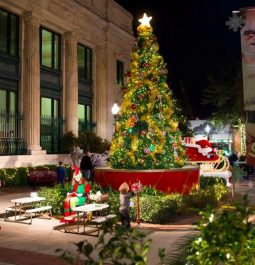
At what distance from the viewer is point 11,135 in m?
25.3

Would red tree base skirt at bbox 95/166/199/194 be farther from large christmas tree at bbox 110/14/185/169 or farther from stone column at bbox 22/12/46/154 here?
stone column at bbox 22/12/46/154

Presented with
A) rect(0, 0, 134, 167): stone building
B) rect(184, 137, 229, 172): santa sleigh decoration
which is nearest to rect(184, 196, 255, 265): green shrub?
rect(184, 137, 229, 172): santa sleigh decoration

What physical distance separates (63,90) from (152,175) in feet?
57.2

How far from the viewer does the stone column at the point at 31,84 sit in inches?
1027

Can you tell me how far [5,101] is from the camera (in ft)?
85.3

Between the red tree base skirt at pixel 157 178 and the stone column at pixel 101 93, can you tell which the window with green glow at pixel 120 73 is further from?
the red tree base skirt at pixel 157 178

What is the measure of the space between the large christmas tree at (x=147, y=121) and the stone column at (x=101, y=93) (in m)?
18.6

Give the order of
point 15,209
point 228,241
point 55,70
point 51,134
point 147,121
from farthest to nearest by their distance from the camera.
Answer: point 55,70
point 51,134
point 147,121
point 15,209
point 228,241

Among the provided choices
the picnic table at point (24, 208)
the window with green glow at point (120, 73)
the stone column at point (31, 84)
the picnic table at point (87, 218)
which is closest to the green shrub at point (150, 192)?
the picnic table at point (87, 218)

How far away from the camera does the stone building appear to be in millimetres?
25953

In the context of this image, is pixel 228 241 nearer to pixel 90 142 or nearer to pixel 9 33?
pixel 9 33

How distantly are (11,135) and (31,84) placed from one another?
3.26 metres

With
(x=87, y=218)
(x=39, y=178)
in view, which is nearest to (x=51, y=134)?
(x=39, y=178)

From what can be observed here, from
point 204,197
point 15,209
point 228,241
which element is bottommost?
Answer: point 15,209
